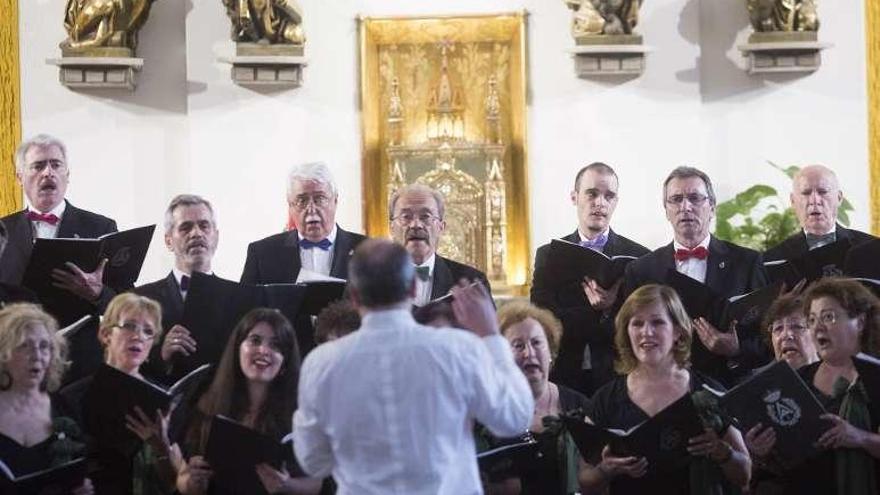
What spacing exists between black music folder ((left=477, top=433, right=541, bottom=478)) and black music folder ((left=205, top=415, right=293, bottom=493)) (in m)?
0.58

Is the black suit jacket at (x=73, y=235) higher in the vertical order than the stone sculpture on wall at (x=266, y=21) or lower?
lower

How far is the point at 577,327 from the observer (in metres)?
6.29

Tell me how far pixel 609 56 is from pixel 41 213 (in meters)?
3.51

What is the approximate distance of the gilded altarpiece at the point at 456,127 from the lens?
8969mm

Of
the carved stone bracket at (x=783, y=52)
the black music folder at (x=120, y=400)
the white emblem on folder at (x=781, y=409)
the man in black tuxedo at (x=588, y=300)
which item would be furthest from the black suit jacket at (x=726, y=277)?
the carved stone bracket at (x=783, y=52)

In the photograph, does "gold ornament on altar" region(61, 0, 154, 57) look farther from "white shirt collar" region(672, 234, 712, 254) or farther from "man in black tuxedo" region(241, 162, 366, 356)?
"white shirt collar" region(672, 234, 712, 254)

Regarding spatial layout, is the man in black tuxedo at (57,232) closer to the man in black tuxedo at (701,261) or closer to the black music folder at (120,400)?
the black music folder at (120,400)

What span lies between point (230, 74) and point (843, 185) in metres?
3.26

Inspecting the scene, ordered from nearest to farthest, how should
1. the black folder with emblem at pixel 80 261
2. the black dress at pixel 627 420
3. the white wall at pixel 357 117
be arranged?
1. the black dress at pixel 627 420
2. the black folder with emblem at pixel 80 261
3. the white wall at pixel 357 117

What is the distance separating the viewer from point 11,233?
20.7 ft

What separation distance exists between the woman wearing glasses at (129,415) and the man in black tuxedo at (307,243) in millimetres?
666

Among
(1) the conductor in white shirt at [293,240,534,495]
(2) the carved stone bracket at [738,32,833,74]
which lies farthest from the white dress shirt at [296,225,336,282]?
(2) the carved stone bracket at [738,32,833,74]

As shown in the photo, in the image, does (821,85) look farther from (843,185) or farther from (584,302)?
(584,302)

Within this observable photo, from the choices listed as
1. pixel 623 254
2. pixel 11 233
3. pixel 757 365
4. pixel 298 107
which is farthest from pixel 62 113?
pixel 757 365
